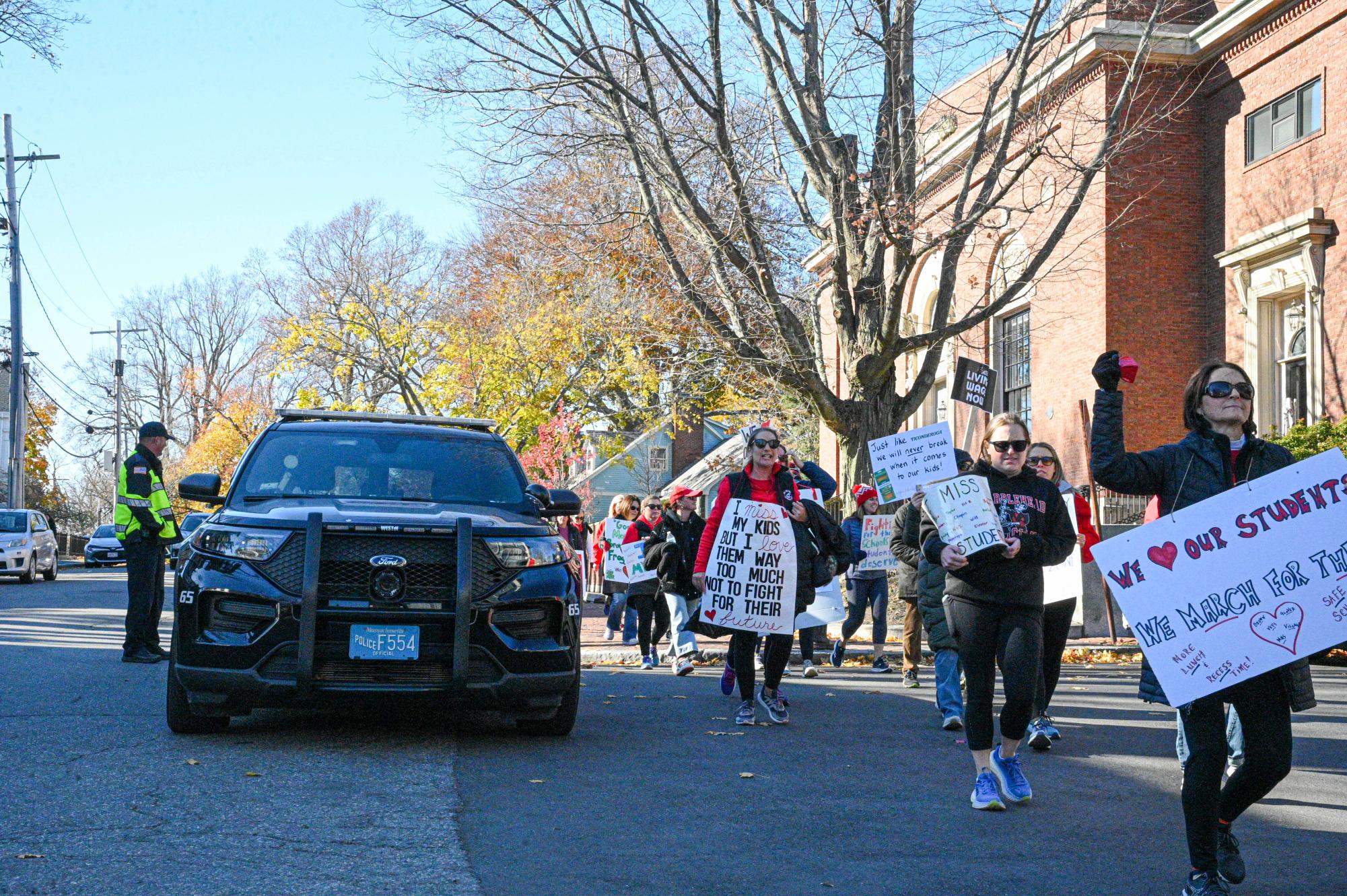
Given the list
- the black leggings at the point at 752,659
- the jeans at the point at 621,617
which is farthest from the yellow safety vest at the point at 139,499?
the jeans at the point at 621,617

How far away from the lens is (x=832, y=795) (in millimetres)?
6699

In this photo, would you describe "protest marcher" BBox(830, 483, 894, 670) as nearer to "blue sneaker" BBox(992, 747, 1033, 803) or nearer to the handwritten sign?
the handwritten sign

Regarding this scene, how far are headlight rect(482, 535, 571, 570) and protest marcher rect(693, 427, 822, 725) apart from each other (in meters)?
1.57

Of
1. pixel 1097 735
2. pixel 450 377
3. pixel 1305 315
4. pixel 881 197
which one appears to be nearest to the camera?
pixel 1097 735

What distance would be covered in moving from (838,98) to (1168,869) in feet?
44.2

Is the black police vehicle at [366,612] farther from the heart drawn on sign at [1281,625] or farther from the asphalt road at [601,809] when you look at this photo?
the heart drawn on sign at [1281,625]

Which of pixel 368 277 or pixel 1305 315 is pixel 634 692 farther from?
pixel 368 277

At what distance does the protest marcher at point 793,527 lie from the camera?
927 cm

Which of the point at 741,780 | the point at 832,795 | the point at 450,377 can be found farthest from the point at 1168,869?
the point at 450,377

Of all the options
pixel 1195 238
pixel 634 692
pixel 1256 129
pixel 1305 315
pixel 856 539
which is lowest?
pixel 634 692

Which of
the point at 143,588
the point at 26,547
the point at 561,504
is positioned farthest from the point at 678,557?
the point at 26,547

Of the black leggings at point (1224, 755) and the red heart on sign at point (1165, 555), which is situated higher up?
the red heart on sign at point (1165, 555)

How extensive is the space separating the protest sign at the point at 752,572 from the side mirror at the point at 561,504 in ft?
3.72

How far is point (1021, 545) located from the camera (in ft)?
20.9
